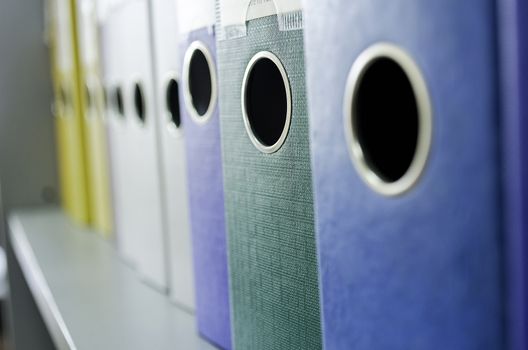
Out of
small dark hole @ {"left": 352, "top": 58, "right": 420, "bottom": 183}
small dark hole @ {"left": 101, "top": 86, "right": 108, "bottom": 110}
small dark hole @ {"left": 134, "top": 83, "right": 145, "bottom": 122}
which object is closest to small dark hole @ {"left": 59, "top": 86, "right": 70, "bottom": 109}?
small dark hole @ {"left": 101, "top": 86, "right": 108, "bottom": 110}

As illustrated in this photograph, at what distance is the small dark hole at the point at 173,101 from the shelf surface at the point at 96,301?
18 centimetres

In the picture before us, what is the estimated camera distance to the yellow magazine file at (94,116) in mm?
998

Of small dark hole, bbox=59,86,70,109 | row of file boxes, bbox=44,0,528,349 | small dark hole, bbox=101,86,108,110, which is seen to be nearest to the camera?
row of file boxes, bbox=44,0,528,349

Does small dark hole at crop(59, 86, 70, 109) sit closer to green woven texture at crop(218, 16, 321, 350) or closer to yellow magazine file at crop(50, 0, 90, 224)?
yellow magazine file at crop(50, 0, 90, 224)

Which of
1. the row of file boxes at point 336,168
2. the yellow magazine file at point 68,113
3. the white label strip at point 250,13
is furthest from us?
the yellow magazine file at point 68,113

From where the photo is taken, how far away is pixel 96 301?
76cm

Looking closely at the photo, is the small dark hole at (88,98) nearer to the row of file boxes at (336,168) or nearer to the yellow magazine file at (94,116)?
the yellow magazine file at (94,116)

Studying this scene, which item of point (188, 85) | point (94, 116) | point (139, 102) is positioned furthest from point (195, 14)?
point (94, 116)

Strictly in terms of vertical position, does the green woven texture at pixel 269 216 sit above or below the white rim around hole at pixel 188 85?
below

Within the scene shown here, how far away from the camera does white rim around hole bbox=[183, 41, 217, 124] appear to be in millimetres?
550

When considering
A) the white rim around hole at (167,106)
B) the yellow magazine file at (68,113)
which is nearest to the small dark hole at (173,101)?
the white rim around hole at (167,106)

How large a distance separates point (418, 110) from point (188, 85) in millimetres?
A: 310

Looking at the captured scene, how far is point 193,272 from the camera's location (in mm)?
637

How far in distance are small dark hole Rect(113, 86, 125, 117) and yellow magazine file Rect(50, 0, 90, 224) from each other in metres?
0.31
